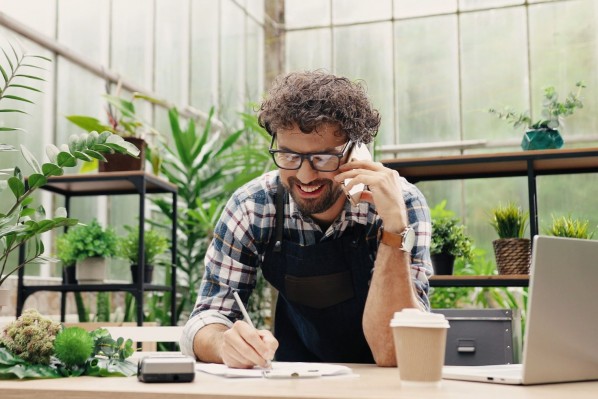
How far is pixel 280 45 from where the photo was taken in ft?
27.3

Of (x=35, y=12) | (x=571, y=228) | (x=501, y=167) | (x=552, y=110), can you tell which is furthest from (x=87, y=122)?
(x=571, y=228)

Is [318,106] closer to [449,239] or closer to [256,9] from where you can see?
[449,239]

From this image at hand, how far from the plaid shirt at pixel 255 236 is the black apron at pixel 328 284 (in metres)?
0.03

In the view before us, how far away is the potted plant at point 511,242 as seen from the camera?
135 inches

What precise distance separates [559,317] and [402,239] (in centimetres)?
72

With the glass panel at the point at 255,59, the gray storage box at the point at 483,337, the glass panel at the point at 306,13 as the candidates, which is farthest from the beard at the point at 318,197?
the glass panel at the point at 306,13

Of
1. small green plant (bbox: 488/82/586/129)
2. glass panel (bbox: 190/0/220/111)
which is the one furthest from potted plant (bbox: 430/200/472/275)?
glass panel (bbox: 190/0/220/111)

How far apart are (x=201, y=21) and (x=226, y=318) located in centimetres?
522

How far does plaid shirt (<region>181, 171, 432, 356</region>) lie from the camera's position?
2004 mm

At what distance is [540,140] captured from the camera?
3.58 m

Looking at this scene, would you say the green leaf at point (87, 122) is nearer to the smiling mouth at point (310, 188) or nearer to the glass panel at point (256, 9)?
the smiling mouth at point (310, 188)

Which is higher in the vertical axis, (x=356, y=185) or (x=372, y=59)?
(x=372, y=59)

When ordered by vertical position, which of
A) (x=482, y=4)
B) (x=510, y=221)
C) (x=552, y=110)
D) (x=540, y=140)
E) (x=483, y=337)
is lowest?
(x=483, y=337)

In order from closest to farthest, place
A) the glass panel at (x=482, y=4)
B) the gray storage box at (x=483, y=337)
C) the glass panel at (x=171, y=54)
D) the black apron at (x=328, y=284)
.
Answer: the black apron at (x=328, y=284)
the gray storage box at (x=483, y=337)
the glass panel at (x=171, y=54)
the glass panel at (x=482, y=4)
